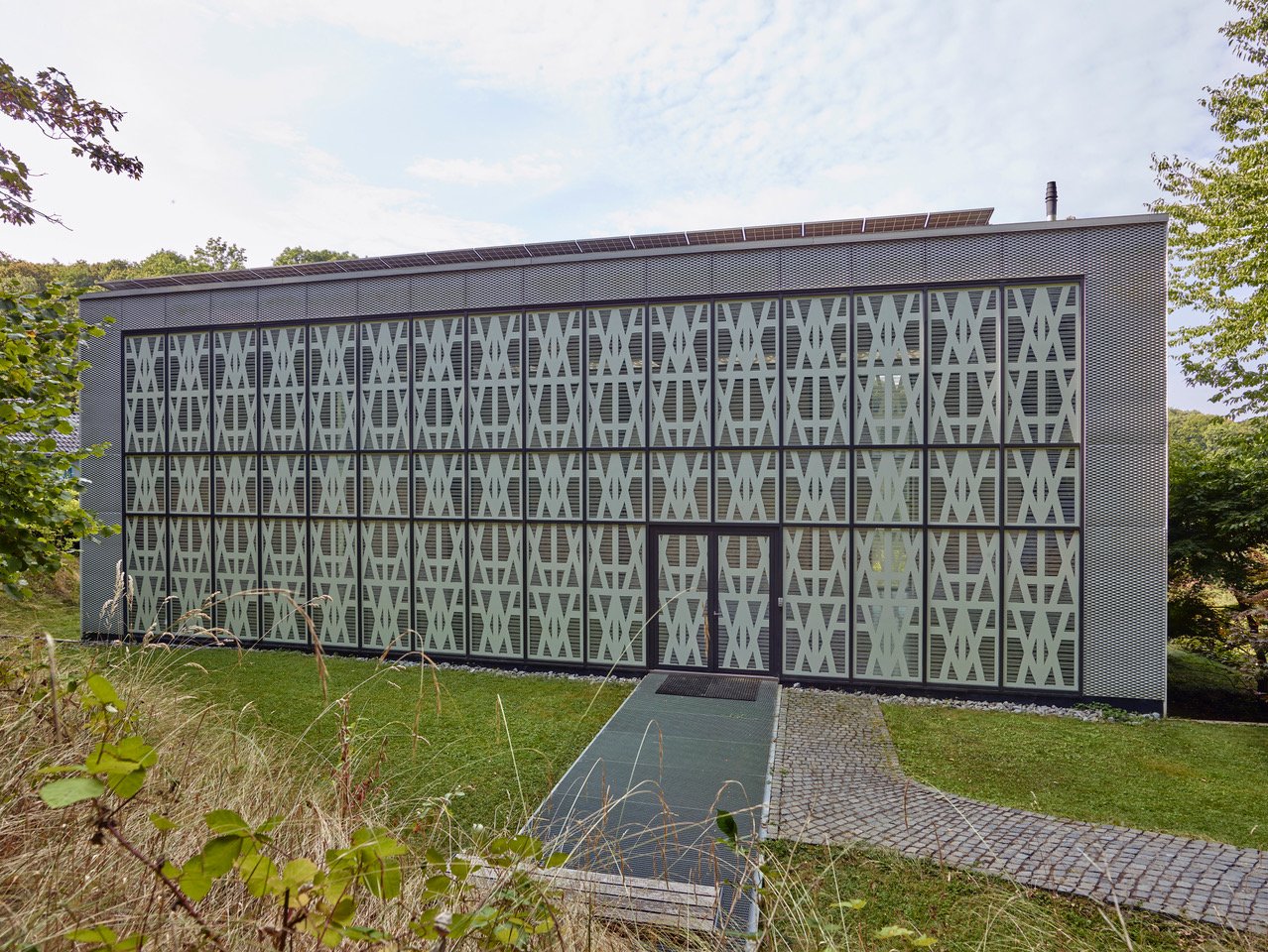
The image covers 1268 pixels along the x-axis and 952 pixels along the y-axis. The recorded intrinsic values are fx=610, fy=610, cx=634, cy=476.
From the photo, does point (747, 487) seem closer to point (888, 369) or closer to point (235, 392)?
point (888, 369)

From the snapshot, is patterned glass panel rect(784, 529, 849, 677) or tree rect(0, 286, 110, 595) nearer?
tree rect(0, 286, 110, 595)

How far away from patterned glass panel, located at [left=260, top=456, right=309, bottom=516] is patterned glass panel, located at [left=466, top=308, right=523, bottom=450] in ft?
9.04

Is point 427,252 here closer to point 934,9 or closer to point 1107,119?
point 934,9

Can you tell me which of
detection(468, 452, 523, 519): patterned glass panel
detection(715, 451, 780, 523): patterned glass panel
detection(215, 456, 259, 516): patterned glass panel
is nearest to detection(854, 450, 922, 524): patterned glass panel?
→ detection(715, 451, 780, 523): patterned glass panel

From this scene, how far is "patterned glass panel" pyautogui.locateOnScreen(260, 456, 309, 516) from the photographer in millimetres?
8969

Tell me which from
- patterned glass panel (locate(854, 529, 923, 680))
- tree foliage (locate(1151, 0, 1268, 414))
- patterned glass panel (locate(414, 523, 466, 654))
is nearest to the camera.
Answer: patterned glass panel (locate(854, 529, 923, 680))

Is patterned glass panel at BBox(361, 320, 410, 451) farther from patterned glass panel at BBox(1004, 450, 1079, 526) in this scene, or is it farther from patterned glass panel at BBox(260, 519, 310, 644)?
patterned glass panel at BBox(1004, 450, 1079, 526)

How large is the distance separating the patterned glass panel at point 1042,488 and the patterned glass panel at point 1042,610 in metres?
0.19

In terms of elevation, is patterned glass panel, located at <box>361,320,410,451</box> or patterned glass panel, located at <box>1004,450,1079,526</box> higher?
patterned glass panel, located at <box>361,320,410,451</box>

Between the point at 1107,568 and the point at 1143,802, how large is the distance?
3035 mm

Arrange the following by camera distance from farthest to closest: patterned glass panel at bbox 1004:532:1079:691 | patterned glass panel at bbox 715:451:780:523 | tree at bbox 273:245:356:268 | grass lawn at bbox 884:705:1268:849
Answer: tree at bbox 273:245:356:268, patterned glass panel at bbox 715:451:780:523, patterned glass panel at bbox 1004:532:1079:691, grass lawn at bbox 884:705:1268:849

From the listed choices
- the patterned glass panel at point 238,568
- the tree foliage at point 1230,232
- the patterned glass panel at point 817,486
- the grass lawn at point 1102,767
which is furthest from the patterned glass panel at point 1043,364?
the patterned glass panel at point 238,568

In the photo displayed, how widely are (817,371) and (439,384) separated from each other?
512 centimetres

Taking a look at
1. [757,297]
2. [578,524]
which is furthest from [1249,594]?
[578,524]
